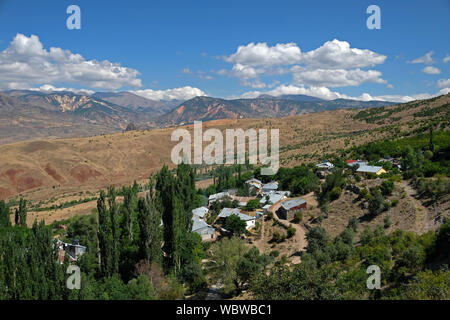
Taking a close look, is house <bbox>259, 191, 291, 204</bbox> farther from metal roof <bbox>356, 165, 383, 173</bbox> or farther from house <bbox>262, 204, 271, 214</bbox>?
metal roof <bbox>356, 165, 383, 173</bbox>

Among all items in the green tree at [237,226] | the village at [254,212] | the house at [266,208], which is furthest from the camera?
the house at [266,208]

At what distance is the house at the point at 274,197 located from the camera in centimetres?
4772

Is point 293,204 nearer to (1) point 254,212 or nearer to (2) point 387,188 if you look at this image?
(1) point 254,212

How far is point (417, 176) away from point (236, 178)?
115 feet

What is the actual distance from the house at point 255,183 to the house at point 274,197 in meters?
7.12

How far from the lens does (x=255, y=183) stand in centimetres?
5997

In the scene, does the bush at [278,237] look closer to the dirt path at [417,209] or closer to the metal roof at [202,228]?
the metal roof at [202,228]

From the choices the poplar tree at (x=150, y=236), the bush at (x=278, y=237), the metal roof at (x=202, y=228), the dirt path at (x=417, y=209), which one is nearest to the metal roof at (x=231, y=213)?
the metal roof at (x=202, y=228)

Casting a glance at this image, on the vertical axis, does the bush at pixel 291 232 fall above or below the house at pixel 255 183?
below

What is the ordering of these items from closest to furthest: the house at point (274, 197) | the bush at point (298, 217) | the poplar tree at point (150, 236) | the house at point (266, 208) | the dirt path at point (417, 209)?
the poplar tree at point (150, 236)
the dirt path at point (417, 209)
the bush at point (298, 217)
the house at point (266, 208)
the house at point (274, 197)

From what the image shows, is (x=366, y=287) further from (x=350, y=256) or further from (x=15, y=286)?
(x=15, y=286)

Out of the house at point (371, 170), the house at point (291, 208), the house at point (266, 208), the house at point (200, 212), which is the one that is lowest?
the house at point (200, 212)

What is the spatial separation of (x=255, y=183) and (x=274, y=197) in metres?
11.7
